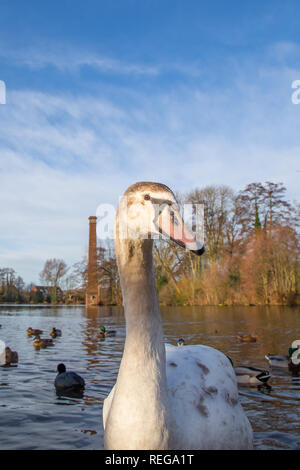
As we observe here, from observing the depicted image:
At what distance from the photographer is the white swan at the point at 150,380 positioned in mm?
2582

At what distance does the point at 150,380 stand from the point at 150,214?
108 centimetres

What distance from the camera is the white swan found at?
258cm

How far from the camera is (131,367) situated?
2686mm

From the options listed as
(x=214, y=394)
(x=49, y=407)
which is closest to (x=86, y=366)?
(x=49, y=407)

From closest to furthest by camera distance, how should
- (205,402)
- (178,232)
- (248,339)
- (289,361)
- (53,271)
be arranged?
(178,232) < (205,402) < (289,361) < (248,339) < (53,271)

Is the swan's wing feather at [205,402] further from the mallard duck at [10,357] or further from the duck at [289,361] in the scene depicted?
the mallard duck at [10,357]

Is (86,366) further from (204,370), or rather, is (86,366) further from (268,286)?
(268,286)

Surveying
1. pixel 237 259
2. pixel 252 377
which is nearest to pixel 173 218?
pixel 252 377

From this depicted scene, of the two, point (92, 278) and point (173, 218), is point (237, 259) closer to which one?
point (92, 278)

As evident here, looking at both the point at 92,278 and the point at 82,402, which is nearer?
the point at 82,402

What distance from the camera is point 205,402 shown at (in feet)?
10.0

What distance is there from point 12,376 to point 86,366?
164 cm

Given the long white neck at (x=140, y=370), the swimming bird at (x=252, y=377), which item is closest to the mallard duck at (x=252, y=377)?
the swimming bird at (x=252, y=377)
